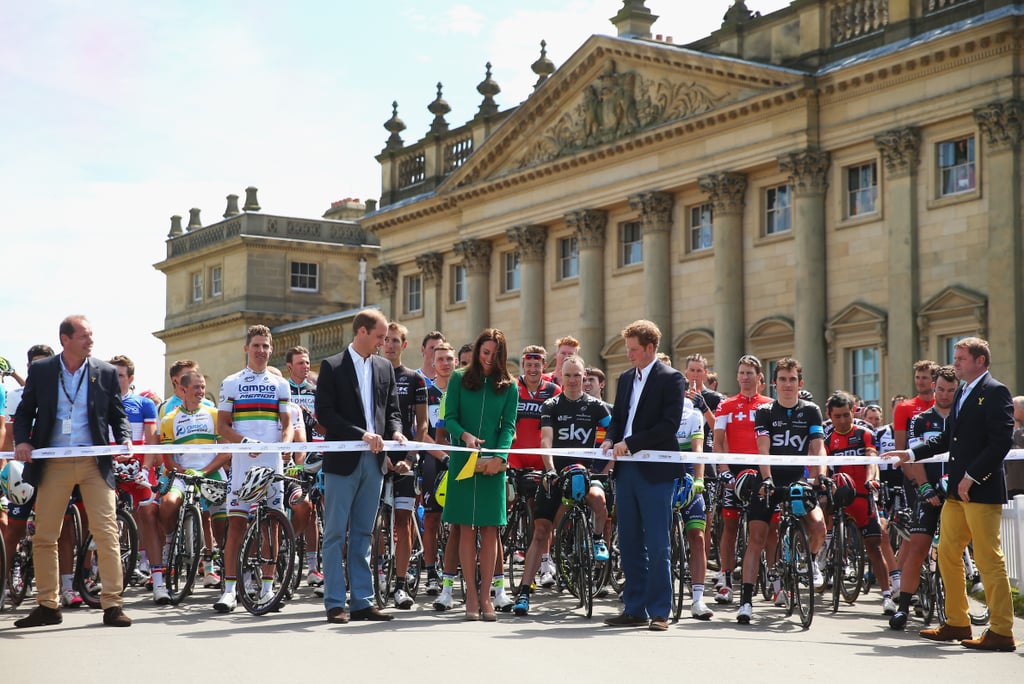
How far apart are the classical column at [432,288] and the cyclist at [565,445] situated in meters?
34.1

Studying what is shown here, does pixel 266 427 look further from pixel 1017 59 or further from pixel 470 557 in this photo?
pixel 1017 59

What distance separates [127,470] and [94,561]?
81 centimetres

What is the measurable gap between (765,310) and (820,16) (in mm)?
6529

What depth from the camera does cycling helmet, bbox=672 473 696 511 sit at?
39.7 feet

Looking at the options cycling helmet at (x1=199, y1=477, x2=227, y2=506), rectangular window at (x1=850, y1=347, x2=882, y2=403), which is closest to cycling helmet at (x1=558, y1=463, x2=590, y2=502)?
cycling helmet at (x1=199, y1=477, x2=227, y2=506)

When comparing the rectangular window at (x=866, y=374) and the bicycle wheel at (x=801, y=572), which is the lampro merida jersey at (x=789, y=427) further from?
the rectangular window at (x=866, y=374)

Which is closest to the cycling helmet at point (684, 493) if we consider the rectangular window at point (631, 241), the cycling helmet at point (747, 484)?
the cycling helmet at point (747, 484)

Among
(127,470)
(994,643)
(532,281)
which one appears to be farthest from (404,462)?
(532,281)

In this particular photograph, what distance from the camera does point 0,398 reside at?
1174cm

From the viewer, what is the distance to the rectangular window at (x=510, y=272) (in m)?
43.8

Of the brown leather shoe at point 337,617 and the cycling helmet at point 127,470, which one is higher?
the cycling helmet at point 127,470

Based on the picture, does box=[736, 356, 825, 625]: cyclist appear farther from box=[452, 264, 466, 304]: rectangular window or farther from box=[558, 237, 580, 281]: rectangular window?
box=[452, 264, 466, 304]: rectangular window

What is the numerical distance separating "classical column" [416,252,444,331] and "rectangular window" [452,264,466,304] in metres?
0.50

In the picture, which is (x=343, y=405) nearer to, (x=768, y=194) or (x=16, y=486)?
(x=16, y=486)
